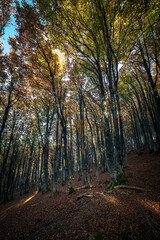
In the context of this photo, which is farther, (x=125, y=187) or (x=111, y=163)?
(x=111, y=163)

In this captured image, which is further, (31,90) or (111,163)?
(31,90)

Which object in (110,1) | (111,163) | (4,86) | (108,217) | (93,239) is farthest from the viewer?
(4,86)

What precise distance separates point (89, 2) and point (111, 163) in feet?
30.6

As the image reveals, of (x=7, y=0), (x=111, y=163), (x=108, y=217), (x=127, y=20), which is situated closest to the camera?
(x=108, y=217)

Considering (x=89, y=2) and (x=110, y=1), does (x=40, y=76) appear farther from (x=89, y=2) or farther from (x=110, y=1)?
(x=110, y=1)

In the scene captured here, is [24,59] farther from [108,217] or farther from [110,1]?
[108,217]

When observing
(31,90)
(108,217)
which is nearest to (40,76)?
(31,90)

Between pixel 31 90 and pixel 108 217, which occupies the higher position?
pixel 31 90

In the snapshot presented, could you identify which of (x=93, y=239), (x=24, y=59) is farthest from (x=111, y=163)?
(x=24, y=59)

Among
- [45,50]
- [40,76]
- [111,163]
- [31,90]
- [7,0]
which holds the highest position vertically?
→ [7,0]

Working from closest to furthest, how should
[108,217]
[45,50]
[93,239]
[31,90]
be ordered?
[93,239]
[108,217]
[45,50]
[31,90]

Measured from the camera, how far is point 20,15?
6.47 metres

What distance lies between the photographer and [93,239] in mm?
2477

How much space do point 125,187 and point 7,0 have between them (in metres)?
14.3
